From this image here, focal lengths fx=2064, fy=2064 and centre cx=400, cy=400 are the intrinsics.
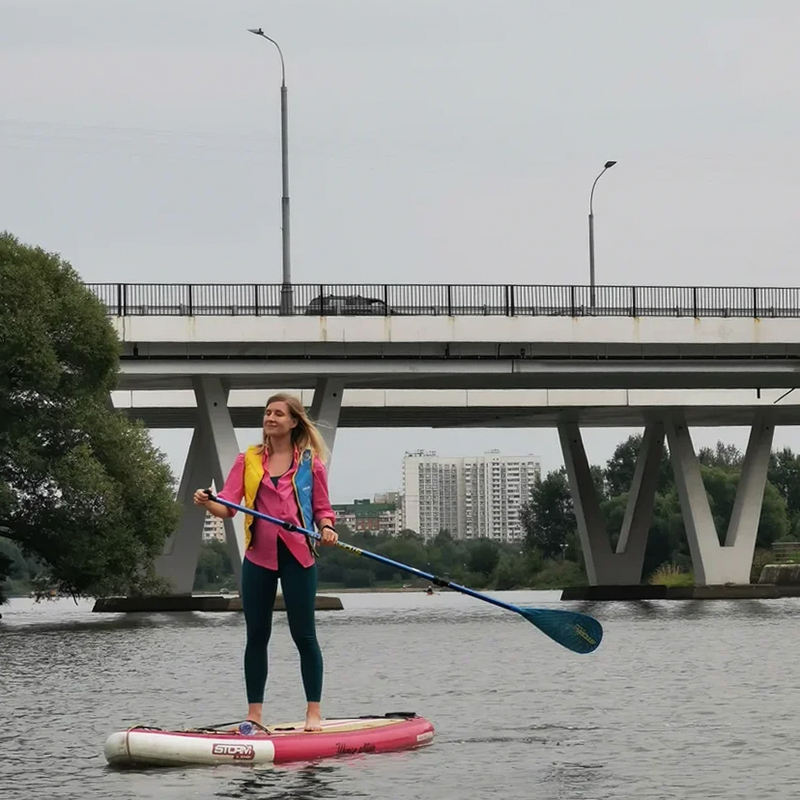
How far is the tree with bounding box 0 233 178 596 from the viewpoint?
148 ft

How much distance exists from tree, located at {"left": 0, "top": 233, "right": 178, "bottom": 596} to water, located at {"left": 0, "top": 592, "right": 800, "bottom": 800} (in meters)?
9.72

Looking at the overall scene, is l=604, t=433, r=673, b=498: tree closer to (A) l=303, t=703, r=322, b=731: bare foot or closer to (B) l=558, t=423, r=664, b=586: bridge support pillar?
(B) l=558, t=423, r=664, b=586: bridge support pillar

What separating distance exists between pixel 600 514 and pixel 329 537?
5840 cm

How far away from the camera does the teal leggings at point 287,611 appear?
521 inches

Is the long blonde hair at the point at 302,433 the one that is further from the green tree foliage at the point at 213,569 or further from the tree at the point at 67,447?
the green tree foliage at the point at 213,569

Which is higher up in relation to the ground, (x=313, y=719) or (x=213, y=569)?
(x=213, y=569)

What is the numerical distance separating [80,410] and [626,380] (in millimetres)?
16472

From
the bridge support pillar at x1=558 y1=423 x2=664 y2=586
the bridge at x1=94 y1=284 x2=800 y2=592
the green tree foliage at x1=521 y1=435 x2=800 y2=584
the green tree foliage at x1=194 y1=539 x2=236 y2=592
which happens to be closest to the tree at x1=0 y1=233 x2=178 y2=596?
the bridge at x1=94 y1=284 x2=800 y2=592

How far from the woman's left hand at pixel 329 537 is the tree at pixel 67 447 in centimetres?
3196

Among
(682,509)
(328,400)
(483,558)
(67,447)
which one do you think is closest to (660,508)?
(483,558)

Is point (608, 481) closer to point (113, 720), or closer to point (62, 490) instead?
point (62, 490)

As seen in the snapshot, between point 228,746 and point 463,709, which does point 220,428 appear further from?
point 228,746

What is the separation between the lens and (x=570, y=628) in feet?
48.7


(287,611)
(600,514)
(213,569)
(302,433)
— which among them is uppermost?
(600,514)
